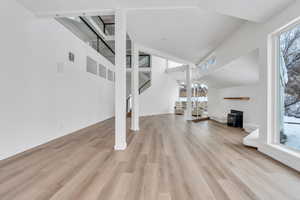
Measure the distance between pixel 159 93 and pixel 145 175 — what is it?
8082mm

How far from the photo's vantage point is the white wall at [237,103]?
15.4 feet

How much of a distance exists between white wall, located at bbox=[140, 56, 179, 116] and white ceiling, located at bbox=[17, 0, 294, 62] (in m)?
4.39

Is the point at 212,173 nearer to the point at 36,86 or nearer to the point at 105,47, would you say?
the point at 36,86

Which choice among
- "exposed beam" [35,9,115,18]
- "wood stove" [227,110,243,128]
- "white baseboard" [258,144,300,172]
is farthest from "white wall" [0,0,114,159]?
"wood stove" [227,110,243,128]

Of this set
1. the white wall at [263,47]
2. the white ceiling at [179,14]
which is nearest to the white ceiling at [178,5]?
the white ceiling at [179,14]

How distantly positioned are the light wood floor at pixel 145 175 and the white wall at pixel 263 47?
0.19 metres

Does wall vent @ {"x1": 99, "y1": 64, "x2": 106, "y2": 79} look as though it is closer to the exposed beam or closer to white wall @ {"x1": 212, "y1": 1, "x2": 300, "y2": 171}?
the exposed beam

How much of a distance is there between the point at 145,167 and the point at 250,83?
473cm

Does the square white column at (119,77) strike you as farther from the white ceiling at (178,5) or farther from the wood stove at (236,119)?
the wood stove at (236,119)

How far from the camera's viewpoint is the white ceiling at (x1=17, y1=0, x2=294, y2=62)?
2531 millimetres

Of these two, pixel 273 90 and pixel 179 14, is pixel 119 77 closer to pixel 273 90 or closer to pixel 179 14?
pixel 179 14

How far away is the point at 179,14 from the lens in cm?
333

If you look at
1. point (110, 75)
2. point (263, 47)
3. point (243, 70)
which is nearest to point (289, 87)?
point (263, 47)

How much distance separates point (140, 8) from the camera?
3.06 m
